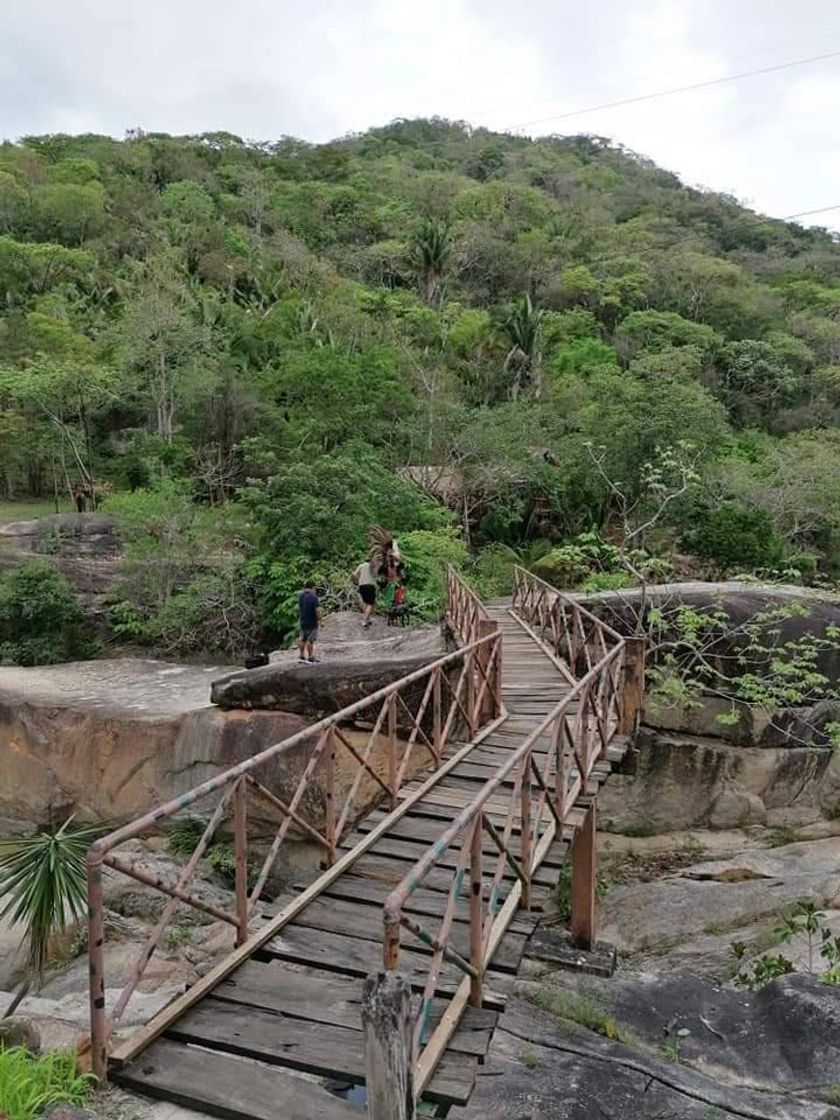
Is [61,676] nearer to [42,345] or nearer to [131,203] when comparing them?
[42,345]

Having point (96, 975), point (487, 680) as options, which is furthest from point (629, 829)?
point (96, 975)

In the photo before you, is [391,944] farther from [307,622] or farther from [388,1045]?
[307,622]

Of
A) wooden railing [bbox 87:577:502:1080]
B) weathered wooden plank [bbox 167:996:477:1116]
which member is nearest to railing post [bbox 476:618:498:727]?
wooden railing [bbox 87:577:502:1080]

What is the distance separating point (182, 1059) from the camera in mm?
3656

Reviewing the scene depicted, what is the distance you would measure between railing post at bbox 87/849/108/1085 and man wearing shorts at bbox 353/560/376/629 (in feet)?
31.5

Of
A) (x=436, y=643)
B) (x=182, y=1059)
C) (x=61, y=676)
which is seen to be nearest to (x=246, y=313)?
(x=61, y=676)

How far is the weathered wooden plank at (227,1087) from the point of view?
3.37 meters

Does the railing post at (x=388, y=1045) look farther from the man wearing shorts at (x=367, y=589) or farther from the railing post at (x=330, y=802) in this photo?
the man wearing shorts at (x=367, y=589)

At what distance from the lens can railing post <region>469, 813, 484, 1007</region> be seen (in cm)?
420

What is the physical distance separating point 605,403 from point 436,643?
1277 cm

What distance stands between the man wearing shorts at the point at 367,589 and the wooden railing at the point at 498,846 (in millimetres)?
3890

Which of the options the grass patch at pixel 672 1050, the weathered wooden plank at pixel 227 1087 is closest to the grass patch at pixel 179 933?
the grass patch at pixel 672 1050

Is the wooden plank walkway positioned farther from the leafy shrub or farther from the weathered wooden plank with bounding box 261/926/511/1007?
the leafy shrub

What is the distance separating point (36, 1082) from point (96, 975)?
43 cm
